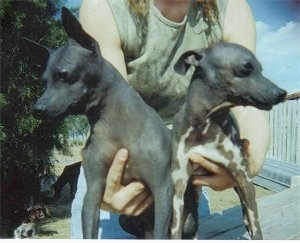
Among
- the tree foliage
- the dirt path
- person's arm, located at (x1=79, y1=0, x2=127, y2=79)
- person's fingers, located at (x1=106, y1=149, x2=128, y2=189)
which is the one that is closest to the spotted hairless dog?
person's fingers, located at (x1=106, y1=149, x2=128, y2=189)

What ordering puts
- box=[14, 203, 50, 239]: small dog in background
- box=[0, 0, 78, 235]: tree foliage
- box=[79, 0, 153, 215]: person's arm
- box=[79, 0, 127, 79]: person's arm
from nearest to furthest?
box=[79, 0, 153, 215]: person's arm → box=[79, 0, 127, 79]: person's arm → box=[0, 0, 78, 235]: tree foliage → box=[14, 203, 50, 239]: small dog in background

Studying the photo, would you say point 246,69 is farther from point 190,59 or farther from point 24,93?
point 24,93

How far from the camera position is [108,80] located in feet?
3.36

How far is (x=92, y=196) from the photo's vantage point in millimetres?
1052

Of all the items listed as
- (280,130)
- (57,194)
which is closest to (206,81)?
(280,130)

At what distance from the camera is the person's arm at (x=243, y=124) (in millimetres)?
1139

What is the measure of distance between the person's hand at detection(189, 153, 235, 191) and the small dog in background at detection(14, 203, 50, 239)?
2.25 feet

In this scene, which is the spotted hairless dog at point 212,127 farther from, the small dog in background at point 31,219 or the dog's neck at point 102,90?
the small dog in background at point 31,219

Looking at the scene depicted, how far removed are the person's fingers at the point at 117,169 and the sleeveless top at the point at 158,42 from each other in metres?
0.31

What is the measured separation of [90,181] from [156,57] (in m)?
0.40

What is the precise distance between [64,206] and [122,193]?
101 cm

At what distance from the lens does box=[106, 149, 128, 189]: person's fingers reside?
1.02 meters

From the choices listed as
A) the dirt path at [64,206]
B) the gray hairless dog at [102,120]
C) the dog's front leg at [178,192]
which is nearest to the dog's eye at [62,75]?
the gray hairless dog at [102,120]

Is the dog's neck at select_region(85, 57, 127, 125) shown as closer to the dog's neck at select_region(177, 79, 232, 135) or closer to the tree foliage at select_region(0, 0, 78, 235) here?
the dog's neck at select_region(177, 79, 232, 135)
